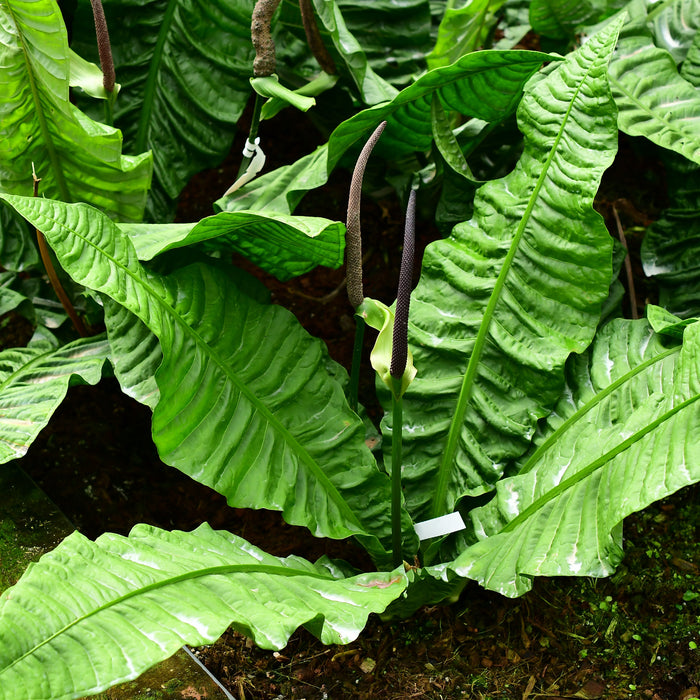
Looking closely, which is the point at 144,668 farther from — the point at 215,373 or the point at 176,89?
the point at 176,89

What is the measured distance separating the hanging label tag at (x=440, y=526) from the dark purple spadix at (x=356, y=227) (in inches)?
14.1

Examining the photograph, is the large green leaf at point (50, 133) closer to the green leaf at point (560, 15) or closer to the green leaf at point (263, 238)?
the green leaf at point (263, 238)

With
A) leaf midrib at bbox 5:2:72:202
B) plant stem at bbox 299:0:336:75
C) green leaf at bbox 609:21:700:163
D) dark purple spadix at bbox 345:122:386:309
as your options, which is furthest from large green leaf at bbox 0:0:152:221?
green leaf at bbox 609:21:700:163

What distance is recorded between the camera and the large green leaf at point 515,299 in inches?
46.2

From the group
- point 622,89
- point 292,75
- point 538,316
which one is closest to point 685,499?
point 538,316

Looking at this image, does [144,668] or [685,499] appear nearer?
[144,668]

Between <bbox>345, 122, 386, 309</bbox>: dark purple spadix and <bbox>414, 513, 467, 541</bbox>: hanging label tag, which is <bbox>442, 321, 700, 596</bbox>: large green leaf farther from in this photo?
<bbox>345, 122, 386, 309</bbox>: dark purple spadix

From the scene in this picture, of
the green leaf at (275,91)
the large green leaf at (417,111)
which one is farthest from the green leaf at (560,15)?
the green leaf at (275,91)

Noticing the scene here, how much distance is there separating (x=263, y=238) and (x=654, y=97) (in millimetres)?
784

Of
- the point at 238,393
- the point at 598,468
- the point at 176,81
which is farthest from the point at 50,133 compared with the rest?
the point at 598,468

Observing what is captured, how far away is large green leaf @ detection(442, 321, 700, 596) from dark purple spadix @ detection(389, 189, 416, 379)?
0.27 m

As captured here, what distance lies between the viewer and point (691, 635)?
1107 mm

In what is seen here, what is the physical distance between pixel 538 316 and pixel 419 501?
35 cm

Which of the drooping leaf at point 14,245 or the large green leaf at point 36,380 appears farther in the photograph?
the drooping leaf at point 14,245
